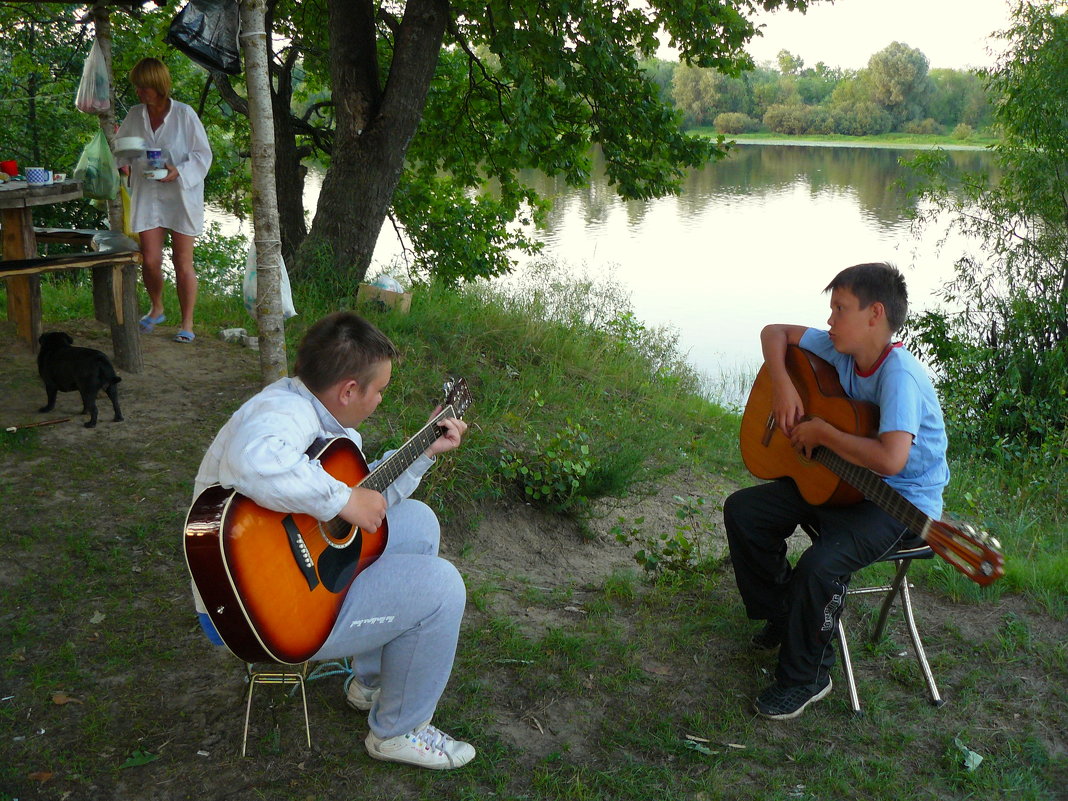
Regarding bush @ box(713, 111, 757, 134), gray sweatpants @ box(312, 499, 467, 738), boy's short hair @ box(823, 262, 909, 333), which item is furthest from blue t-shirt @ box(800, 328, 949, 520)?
bush @ box(713, 111, 757, 134)

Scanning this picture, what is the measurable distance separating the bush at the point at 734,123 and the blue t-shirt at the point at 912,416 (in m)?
31.6

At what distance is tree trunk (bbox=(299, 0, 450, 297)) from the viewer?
7.20 metres

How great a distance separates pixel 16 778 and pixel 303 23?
28.0 ft

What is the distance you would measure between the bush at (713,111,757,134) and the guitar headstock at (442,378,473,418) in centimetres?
3174

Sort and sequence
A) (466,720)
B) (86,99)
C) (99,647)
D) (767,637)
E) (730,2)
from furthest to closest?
(730,2)
(86,99)
(767,637)
(99,647)
(466,720)

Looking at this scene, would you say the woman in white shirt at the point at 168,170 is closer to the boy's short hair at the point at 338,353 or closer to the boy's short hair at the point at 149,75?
the boy's short hair at the point at 149,75

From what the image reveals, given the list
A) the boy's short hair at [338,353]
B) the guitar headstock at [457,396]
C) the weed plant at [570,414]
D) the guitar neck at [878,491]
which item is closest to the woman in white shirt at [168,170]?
the weed plant at [570,414]

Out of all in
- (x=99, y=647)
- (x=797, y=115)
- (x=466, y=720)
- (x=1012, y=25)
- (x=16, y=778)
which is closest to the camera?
(x=16, y=778)

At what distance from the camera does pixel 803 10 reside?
→ 25.6 ft

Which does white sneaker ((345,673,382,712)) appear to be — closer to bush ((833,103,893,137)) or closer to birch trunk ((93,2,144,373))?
birch trunk ((93,2,144,373))

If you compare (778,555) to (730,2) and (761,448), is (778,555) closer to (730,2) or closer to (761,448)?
(761,448)

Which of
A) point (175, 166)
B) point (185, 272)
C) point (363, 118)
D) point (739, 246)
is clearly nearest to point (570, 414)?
point (185, 272)

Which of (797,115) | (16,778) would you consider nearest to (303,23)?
(16,778)

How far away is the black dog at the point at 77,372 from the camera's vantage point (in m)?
4.71
